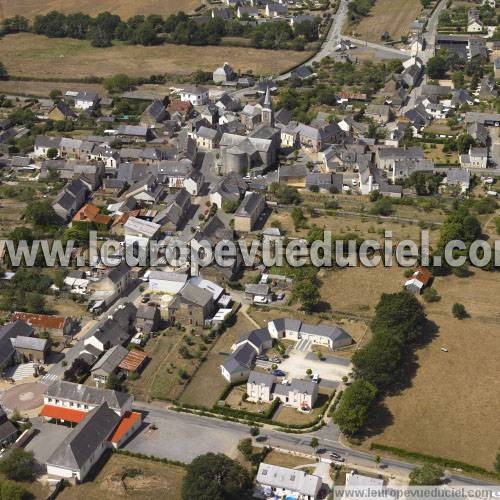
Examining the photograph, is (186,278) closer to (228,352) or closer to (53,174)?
(228,352)

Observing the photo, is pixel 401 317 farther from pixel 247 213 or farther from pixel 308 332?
pixel 247 213

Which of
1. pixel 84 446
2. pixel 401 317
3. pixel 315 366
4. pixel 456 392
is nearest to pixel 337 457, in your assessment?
pixel 315 366

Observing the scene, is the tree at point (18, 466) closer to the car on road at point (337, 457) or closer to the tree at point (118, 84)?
the car on road at point (337, 457)

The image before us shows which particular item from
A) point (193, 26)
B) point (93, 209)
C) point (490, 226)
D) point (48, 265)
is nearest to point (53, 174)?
point (93, 209)

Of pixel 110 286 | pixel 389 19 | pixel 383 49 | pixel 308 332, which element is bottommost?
pixel 308 332

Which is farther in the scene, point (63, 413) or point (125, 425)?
point (63, 413)

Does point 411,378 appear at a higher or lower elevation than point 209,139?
lower

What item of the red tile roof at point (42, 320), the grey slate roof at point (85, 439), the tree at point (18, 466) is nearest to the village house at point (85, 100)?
the red tile roof at point (42, 320)
